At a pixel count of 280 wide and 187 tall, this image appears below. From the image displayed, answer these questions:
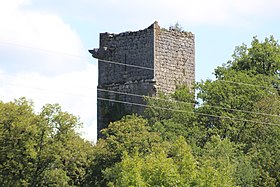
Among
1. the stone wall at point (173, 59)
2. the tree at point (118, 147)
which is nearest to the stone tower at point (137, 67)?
the stone wall at point (173, 59)

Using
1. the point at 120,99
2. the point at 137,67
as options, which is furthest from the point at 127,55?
the point at 120,99

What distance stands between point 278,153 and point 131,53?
8572mm

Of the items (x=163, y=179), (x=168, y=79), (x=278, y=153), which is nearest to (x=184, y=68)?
(x=168, y=79)

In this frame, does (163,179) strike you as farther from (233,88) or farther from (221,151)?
(233,88)

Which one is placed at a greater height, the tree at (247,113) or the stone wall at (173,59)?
the stone wall at (173,59)

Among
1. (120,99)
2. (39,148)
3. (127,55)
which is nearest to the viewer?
(39,148)

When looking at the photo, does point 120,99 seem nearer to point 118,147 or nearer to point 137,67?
point 137,67

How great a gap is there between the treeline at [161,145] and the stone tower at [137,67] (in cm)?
112

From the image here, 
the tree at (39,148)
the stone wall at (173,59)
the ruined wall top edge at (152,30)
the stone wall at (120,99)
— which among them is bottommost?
the tree at (39,148)

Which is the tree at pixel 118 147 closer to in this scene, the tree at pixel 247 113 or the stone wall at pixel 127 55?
the tree at pixel 247 113

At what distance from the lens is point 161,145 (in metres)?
50.7

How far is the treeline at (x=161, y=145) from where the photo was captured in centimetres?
4878

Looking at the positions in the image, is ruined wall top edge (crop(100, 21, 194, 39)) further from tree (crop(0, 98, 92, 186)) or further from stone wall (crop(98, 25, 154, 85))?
tree (crop(0, 98, 92, 186))

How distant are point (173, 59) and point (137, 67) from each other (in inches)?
72.3
